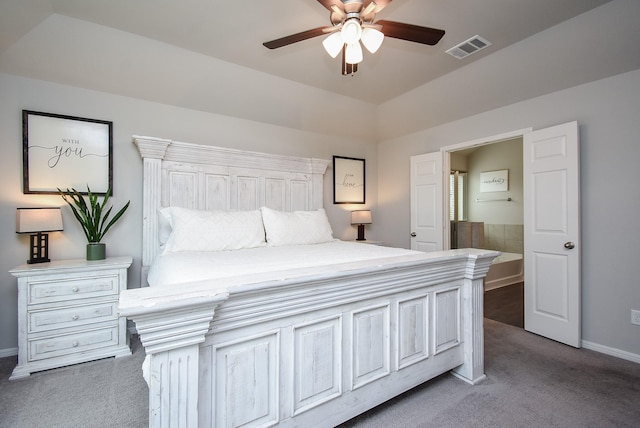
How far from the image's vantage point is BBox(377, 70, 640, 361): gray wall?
2330 mm

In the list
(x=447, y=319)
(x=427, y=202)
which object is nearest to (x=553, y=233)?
(x=427, y=202)

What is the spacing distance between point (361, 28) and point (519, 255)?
504 centimetres

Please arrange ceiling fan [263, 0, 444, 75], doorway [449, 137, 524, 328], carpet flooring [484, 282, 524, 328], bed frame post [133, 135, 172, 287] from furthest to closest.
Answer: doorway [449, 137, 524, 328] < carpet flooring [484, 282, 524, 328] < bed frame post [133, 135, 172, 287] < ceiling fan [263, 0, 444, 75]

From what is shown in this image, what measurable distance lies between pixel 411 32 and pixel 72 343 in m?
3.24

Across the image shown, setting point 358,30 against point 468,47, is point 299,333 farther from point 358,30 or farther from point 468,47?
point 468,47

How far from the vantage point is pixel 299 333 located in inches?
50.0

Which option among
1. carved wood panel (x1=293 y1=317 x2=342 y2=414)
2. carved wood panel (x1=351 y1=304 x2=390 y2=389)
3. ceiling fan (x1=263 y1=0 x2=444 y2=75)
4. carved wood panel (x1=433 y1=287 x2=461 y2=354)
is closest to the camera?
carved wood panel (x1=293 y1=317 x2=342 y2=414)

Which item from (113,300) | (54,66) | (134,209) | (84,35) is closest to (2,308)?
(113,300)

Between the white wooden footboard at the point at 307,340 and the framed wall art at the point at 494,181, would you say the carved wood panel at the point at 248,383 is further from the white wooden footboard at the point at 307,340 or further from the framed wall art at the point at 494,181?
the framed wall art at the point at 494,181

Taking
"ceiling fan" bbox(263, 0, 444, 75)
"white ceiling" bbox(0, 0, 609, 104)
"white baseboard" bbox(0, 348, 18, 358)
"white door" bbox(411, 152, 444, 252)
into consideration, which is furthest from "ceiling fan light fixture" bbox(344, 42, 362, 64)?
"white baseboard" bbox(0, 348, 18, 358)

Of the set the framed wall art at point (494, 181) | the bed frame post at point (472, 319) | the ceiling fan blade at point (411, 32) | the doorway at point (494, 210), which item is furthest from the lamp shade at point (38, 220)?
the framed wall art at point (494, 181)

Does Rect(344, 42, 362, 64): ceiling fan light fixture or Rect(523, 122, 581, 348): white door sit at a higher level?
Rect(344, 42, 362, 64): ceiling fan light fixture

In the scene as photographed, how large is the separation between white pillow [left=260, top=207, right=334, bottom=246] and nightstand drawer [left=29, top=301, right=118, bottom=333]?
1.43 m

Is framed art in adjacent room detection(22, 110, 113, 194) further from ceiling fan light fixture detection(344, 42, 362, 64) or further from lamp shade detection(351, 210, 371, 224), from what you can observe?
lamp shade detection(351, 210, 371, 224)
